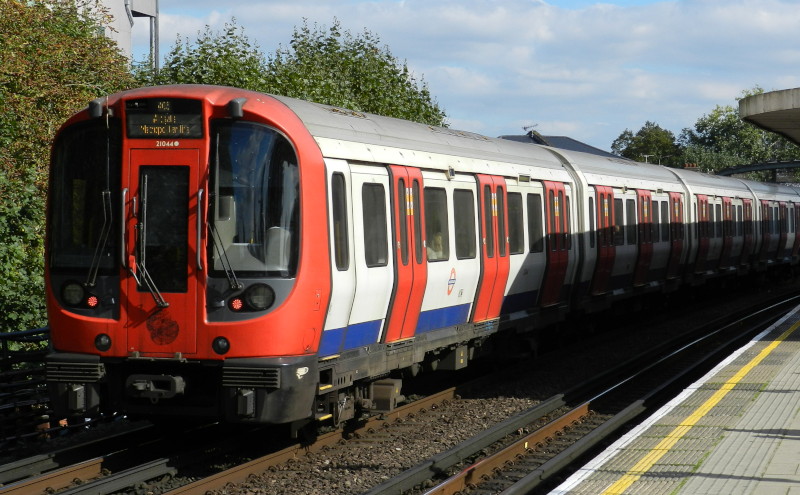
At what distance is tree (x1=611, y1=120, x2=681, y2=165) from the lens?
422 feet

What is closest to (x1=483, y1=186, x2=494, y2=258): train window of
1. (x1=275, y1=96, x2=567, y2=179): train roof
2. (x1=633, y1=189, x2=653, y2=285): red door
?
(x1=275, y1=96, x2=567, y2=179): train roof

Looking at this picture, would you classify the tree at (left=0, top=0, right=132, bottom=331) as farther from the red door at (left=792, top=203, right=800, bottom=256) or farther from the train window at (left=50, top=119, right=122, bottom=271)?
the red door at (left=792, top=203, right=800, bottom=256)

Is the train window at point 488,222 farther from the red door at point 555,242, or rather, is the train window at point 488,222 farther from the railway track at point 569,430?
the red door at point 555,242

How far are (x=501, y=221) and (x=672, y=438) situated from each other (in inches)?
Answer: 208

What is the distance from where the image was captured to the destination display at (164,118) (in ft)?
30.8

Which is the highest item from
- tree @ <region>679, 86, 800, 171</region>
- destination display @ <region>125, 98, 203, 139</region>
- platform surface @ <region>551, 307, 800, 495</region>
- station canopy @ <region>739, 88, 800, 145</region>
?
tree @ <region>679, 86, 800, 171</region>

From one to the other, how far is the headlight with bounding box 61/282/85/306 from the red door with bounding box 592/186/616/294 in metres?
10.9

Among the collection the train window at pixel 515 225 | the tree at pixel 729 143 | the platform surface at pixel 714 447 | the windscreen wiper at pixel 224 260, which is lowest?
the platform surface at pixel 714 447

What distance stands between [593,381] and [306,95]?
44.4ft

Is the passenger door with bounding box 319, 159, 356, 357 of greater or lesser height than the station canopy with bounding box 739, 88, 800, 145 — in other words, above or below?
below

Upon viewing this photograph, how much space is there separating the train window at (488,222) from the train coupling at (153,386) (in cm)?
532

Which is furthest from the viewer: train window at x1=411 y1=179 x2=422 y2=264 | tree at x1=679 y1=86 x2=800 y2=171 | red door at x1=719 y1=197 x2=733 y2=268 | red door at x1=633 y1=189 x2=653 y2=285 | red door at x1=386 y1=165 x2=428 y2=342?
tree at x1=679 y1=86 x2=800 y2=171

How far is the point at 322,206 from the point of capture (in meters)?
9.59

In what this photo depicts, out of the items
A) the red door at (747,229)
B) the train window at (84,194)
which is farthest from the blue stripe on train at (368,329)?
the red door at (747,229)
